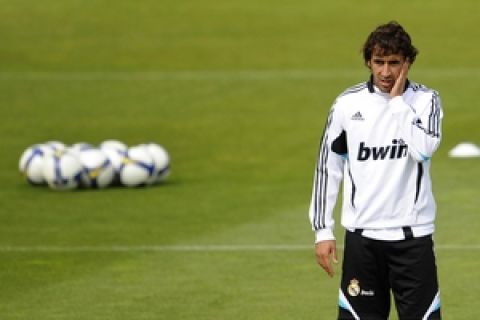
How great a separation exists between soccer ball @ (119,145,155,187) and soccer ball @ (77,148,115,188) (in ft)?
0.68

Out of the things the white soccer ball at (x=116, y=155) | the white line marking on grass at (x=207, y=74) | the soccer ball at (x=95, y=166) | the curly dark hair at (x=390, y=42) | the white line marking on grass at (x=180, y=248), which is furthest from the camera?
the white line marking on grass at (x=207, y=74)

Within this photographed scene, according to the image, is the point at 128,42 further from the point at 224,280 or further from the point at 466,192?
the point at 224,280

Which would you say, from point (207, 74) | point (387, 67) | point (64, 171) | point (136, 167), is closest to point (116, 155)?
point (136, 167)

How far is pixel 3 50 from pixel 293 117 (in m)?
10.7

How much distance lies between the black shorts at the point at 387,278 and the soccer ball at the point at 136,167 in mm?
11385

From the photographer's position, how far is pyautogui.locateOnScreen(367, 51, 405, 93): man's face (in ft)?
30.2

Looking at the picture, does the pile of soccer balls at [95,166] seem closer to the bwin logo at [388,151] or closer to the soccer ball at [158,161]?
the soccer ball at [158,161]

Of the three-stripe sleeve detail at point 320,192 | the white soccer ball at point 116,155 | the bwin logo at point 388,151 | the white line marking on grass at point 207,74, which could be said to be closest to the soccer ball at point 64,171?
the white soccer ball at point 116,155

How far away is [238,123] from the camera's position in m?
28.2

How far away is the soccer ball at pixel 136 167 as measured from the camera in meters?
20.7

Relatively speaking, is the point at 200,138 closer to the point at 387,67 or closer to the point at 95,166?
the point at 95,166

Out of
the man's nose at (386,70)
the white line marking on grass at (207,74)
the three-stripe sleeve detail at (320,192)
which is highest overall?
the man's nose at (386,70)

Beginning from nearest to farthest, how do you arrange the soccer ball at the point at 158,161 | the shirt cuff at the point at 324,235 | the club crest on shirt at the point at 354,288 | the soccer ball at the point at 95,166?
1. the club crest on shirt at the point at 354,288
2. the shirt cuff at the point at 324,235
3. the soccer ball at the point at 95,166
4. the soccer ball at the point at 158,161

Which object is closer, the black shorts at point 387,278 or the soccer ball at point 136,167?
the black shorts at point 387,278
